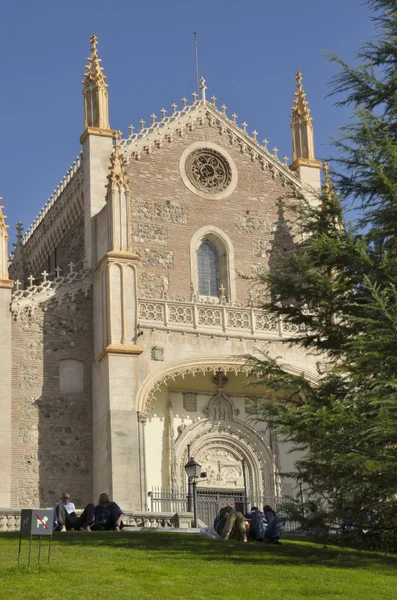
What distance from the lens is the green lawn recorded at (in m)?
17.3

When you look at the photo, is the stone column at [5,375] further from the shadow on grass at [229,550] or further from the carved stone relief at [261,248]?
the shadow on grass at [229,550]

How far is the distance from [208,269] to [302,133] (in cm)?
690

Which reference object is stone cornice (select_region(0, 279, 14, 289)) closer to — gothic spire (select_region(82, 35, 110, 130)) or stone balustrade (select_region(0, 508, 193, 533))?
gothic spire (select_region(82, 35, 110, 130))

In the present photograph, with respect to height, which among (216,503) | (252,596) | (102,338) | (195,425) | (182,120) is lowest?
(252,596)

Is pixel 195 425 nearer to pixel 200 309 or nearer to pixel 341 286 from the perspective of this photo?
pixel 200 309

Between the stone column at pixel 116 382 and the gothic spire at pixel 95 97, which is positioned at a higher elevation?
the gothic spire at pixel 95 97

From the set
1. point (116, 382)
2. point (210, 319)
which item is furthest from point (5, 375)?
point (210, 319)

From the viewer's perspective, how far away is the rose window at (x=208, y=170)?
1617 inches

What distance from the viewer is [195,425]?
37.5 m

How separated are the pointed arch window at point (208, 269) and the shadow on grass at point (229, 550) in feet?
54.8

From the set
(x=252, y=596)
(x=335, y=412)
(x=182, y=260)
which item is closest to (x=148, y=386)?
(x=182, y=260)

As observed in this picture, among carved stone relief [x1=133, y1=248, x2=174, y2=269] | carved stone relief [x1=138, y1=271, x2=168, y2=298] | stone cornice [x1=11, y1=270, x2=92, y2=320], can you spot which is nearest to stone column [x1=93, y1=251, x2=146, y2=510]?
stone cornice [x1=11, y1=270, x2=92, y2=320]

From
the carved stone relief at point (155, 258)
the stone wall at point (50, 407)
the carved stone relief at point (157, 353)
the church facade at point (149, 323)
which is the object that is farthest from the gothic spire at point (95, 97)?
the carved stone relief at point (157, 353)

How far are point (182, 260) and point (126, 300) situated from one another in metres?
3.94
